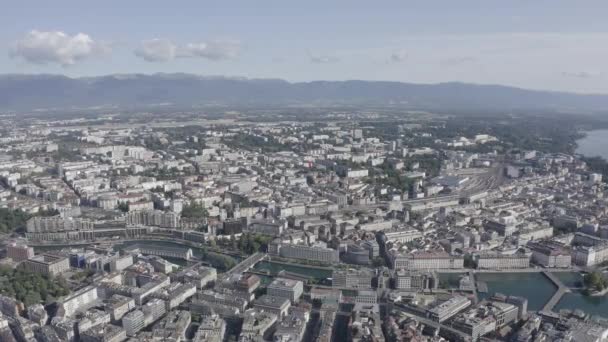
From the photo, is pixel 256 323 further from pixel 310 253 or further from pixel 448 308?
pixel 310 253

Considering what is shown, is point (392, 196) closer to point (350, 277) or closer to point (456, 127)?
point (350, 277)

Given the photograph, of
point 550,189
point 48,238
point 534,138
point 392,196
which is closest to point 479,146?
point 534,138

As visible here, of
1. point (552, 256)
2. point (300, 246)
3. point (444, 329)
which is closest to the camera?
point (444, 329)

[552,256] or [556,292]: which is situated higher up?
[552,256]

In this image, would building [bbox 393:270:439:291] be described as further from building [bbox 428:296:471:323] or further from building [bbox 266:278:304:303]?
building [bbox 266:278:304:303]

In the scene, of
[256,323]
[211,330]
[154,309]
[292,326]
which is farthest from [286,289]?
[154,309]

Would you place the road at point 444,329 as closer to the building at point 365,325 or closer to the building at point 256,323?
the building at point 365,325

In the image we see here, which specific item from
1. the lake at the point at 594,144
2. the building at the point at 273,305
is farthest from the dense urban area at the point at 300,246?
the lake at the point at 594,144
